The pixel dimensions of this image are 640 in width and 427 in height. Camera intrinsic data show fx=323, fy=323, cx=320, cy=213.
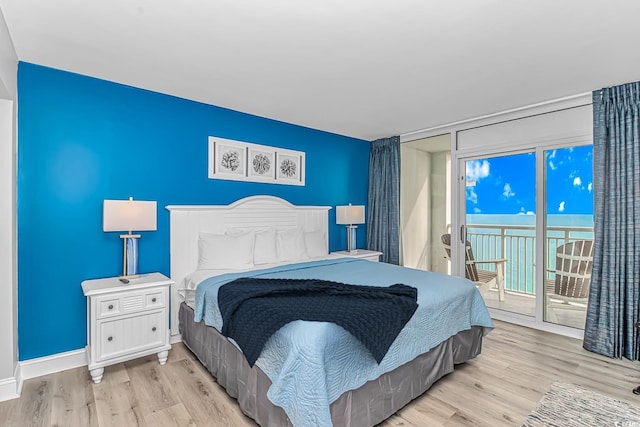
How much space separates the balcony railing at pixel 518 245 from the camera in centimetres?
352

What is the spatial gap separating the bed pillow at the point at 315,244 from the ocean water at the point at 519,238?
1.94 meters

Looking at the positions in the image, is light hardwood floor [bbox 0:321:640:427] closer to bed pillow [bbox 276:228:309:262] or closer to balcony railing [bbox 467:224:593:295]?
balcony railing [bbox 467:224:593:295]

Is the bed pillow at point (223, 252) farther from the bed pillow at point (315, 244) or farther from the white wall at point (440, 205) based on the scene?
the white wall at point (440, 205)

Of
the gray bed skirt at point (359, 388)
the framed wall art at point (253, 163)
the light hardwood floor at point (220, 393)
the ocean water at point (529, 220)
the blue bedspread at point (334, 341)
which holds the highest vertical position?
the framed wall art at point (253, 163)

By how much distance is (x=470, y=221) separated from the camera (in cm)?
426

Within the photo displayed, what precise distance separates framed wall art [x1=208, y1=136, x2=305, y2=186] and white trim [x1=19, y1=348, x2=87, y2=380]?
202cm

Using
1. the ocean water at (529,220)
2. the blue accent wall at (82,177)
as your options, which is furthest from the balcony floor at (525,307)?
the blue accent wall at (82,177)

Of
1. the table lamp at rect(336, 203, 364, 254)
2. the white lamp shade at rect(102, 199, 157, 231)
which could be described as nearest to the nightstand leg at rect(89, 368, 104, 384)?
the white lamp shade at rect(102, 199, 157, 231)

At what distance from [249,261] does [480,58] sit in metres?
2.80

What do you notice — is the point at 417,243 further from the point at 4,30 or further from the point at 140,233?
the point at 4,30

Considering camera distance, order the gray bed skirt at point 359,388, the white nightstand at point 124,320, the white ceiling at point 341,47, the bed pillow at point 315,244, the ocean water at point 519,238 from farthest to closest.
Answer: the bed pillow at point 315,244 → the ocean water at point 519,238 → the white nightstand at point 124,320 → the white ceiling at point 341,47 → the gray bed skirt at point 359,388

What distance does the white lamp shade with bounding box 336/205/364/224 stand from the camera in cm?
464

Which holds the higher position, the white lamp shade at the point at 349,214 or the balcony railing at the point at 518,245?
the white lamp shade at the point at 349,214

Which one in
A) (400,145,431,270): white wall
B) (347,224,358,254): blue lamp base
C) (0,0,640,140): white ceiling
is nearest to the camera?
(0,0,640,140): white ceiling
